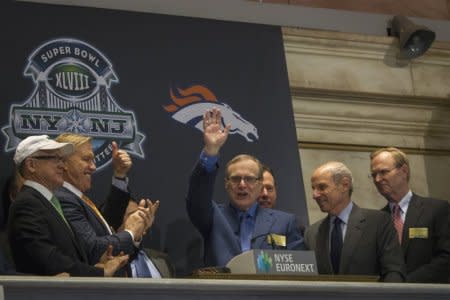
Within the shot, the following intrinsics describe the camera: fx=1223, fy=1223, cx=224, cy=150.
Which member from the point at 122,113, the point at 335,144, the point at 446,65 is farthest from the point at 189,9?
the point at 446,65

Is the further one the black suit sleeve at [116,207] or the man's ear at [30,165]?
the black suit sleeve at [116,207]

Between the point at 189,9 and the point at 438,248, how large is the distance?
8.14 ft

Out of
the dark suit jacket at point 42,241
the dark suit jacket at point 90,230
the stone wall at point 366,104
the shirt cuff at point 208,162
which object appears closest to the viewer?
the dark suit jacket at point 42,241

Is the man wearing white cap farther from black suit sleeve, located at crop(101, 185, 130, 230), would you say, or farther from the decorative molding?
the decorative molding

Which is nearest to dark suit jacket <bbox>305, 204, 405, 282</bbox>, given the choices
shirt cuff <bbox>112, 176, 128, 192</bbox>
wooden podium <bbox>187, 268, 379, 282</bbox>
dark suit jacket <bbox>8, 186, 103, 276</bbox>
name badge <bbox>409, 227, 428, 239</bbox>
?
name badge <bbox>409, 227, 428, 239</bbox>

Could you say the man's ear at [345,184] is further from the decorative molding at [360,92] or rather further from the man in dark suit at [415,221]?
the decorative molding at [360,92]

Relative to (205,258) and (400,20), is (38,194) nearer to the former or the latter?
Answer: (205,258)

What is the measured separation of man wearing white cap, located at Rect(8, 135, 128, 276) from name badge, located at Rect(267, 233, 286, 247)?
1.20 metres

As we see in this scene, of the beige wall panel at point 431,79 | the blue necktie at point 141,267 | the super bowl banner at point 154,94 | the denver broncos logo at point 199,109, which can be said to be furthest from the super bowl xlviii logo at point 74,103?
the beige wall panel at point 431,79

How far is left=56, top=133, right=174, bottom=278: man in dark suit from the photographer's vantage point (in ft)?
20.0

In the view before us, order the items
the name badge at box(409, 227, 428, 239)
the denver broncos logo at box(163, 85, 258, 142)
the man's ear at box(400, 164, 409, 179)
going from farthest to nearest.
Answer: the denver broncos logo at box(163, 85, 258, 142) → the man's ear at box(400, 164, 409, 179) → the name badge at box(409, 227, 428, 239)

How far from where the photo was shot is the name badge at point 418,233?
7.21 m

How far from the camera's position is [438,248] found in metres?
7.14

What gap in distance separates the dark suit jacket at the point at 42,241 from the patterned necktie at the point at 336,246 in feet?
5.53
